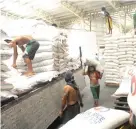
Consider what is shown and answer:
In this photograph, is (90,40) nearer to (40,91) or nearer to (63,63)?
(63,63)

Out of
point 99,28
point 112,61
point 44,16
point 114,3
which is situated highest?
point 114,3

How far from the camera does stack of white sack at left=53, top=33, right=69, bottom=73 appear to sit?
435 cm

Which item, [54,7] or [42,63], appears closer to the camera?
[42,63]

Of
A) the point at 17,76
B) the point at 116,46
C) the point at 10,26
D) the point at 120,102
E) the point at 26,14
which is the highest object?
the point at 26,14

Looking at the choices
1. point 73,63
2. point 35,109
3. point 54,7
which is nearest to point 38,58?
point 35,109

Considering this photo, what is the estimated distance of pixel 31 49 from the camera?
368cm

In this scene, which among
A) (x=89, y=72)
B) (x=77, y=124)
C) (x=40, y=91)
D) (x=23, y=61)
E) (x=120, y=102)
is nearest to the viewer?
(x=77, y=124)

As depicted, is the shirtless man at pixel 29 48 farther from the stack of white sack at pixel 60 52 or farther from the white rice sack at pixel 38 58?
the stack of white sack at pixel 60 52

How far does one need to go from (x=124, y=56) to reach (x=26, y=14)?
14.1 ft

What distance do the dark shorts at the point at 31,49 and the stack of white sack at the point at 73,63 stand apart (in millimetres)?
1628

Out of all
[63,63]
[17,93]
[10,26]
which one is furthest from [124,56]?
[17,93]

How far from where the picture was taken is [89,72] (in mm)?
4531

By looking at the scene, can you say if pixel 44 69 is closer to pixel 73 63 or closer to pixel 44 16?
pixel 73 63

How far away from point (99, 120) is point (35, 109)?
4.79ft
